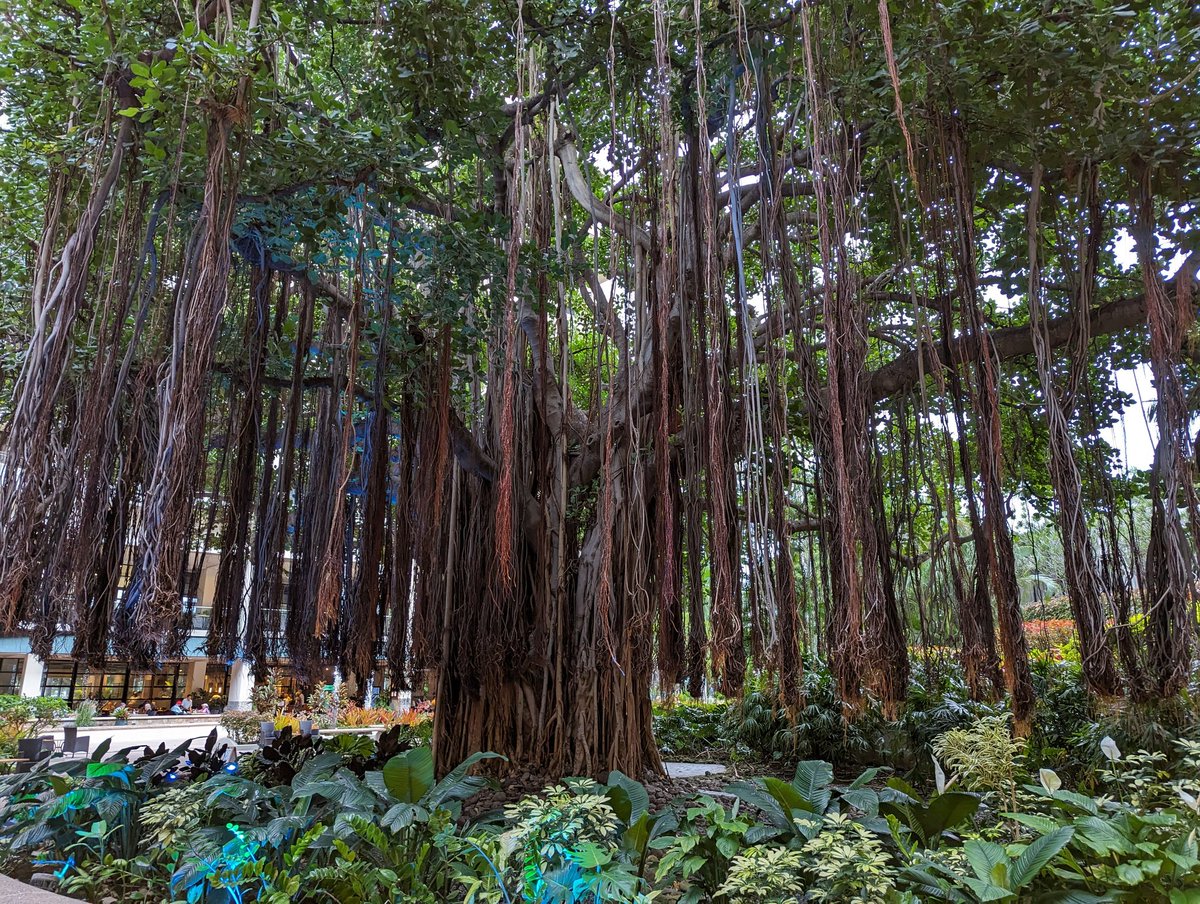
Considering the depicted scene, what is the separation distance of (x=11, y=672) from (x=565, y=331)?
1507 centimetres

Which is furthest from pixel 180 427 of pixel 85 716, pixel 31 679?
pixel 31 679

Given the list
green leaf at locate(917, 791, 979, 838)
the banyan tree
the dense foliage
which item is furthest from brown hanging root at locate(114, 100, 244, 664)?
green leaf at locate(917, 791, 979, 838)

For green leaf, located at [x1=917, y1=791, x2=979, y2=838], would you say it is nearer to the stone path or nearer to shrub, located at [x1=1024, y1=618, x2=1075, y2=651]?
the stone path

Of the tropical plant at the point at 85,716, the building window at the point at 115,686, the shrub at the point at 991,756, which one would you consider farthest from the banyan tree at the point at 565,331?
the building window at the point at 115,686

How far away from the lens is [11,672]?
13.1 metres

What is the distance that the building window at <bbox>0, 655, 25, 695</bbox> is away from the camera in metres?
13.0

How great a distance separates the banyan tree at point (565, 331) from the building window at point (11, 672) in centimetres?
1247

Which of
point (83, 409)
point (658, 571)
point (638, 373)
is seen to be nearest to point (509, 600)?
point (658, 571)

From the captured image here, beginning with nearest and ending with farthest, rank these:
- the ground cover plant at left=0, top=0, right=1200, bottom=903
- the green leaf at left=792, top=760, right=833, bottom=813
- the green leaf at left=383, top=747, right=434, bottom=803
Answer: the ground cover plant at left=0, top=0, right=1200, bottom=903, the green leaf at left=792, top=760, right=833, bottom=813, the green leaf at left=383, top=747, right=434, bottom=803

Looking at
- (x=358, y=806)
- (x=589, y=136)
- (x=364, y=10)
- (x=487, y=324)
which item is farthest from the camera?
(x=589, y=136)

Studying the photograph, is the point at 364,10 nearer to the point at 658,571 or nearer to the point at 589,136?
the point at 589,136

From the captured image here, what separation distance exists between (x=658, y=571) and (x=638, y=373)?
856 millimetres

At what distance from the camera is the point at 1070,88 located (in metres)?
2.98

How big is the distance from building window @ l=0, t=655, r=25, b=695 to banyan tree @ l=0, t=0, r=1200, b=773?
40.9 feet
